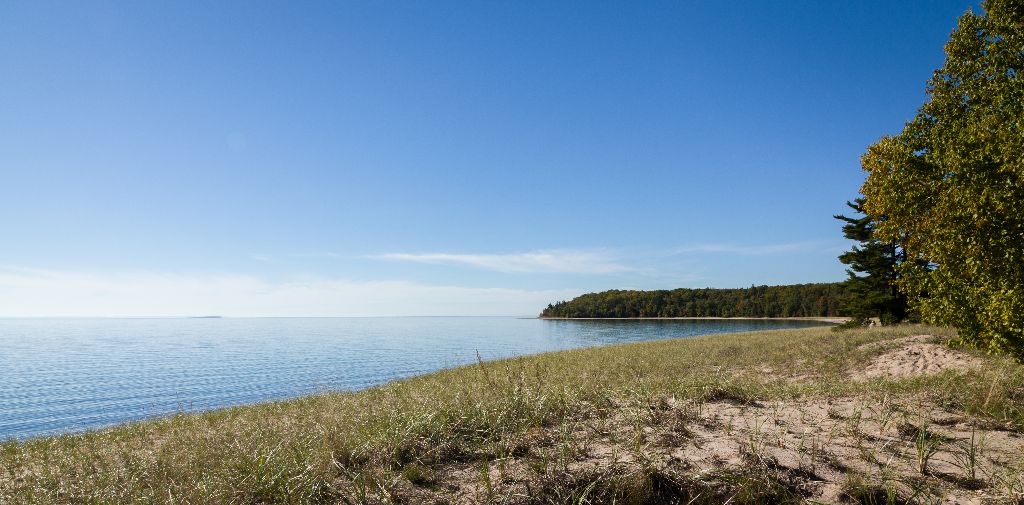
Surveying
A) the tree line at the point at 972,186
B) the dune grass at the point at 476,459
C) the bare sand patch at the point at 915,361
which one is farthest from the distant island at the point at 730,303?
the dune grass at the point at 476,459

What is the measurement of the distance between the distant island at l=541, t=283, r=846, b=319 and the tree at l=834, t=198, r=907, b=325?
119m

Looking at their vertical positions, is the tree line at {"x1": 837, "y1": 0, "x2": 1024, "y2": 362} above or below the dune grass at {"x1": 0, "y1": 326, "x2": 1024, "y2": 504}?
above

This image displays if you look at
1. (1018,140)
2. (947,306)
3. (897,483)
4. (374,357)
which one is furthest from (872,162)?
(374,357)

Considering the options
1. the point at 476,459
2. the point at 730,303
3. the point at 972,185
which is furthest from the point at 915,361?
the point at 730,303

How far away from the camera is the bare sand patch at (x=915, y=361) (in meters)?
15.2

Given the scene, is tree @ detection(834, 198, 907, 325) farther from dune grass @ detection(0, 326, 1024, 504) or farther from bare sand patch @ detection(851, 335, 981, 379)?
dune grass @ detection(0, 326, 1024, 504)

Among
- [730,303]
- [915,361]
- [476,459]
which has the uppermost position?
[730,303]

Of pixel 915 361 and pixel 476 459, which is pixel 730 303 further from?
pixel 476 459

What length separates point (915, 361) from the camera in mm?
16484

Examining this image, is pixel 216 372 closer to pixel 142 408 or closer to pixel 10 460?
pixel 142 408

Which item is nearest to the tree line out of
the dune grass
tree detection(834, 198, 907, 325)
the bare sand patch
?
the dune grass

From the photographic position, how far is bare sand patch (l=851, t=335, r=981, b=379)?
1516 centimetres

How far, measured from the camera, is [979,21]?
11.7 meters

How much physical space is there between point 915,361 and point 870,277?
81.0ft
